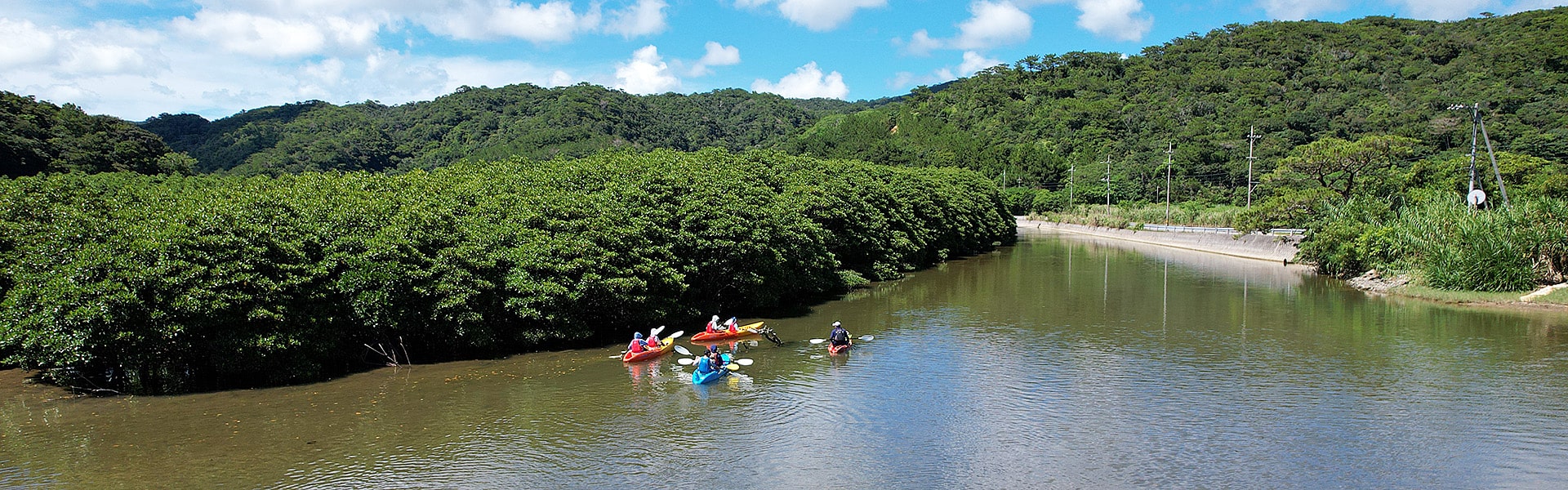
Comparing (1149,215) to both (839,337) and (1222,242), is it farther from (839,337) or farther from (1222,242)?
(839,337)

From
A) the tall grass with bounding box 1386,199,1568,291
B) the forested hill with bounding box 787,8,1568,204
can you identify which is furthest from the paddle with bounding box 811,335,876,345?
the forested hill with bounding box 787,8,1568,204

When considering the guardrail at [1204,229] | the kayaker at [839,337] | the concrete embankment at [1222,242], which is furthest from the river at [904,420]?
the guardrail at [1204,229]

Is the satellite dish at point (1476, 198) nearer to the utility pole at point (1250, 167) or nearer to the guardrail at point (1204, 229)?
the guardrail at point (1204, 229)

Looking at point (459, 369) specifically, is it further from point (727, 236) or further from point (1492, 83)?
point (1492, 83)

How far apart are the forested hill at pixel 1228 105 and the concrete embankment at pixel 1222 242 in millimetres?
14752

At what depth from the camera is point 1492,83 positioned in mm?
85938

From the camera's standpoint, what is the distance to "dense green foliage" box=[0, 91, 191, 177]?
43969 millimetres

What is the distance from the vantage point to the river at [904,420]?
1388cm

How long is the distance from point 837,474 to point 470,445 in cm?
631

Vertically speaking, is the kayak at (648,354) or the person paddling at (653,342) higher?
the person paddling at (653,342)

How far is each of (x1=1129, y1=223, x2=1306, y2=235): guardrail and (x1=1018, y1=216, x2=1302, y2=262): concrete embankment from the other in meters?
0.58

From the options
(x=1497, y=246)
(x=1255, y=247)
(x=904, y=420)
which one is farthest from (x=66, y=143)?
(x=1255, y=247)

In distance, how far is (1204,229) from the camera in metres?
62.7

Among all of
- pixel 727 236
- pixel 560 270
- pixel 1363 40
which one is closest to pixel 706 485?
pixel 560 270
